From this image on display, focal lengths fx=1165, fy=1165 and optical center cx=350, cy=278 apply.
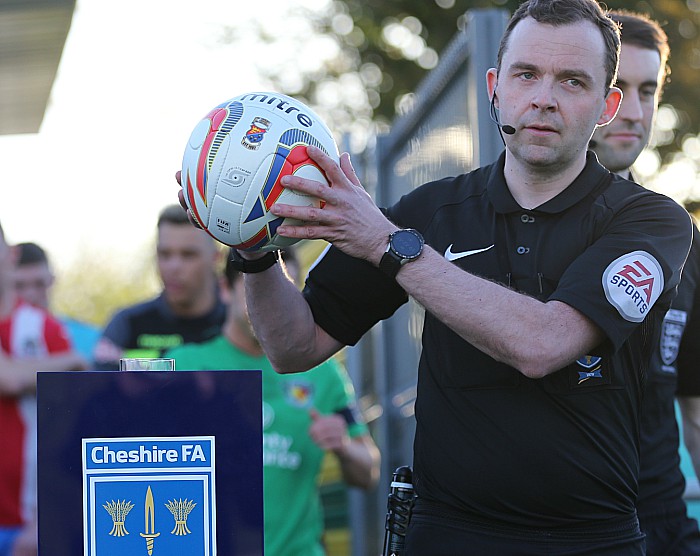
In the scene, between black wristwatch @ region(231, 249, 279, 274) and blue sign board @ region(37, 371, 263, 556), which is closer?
blue sign board @ region(37, 371, 263, 556)

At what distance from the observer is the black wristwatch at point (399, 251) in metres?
3.18

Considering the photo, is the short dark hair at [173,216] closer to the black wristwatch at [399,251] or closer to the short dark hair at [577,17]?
the short dark hair at [577,17]

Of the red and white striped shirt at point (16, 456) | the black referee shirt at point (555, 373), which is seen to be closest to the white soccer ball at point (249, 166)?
the black referee shirt at point (555, 373)

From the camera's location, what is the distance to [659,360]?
13.4 feet

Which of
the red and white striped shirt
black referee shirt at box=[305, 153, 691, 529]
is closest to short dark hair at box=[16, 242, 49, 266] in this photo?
the red and white striped shirt

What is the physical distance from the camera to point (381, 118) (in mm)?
20859

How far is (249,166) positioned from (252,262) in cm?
41

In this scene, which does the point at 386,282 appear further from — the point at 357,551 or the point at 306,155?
the point at 357,551

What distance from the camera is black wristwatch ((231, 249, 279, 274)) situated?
3445 millimetres

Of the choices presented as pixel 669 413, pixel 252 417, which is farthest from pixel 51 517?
pixel 669 413

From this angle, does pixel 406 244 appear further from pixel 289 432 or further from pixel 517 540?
pixel 289 432

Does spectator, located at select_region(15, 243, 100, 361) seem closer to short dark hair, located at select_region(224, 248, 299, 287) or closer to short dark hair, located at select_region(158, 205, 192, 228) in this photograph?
short dark hair, located at select_region(158, 205, 192, 228)

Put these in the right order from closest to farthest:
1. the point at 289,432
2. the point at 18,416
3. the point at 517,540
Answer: the point at 517,540, the point at 289,432, the point at 18,416

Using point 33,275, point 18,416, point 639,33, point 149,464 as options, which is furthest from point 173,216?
point 149,464
